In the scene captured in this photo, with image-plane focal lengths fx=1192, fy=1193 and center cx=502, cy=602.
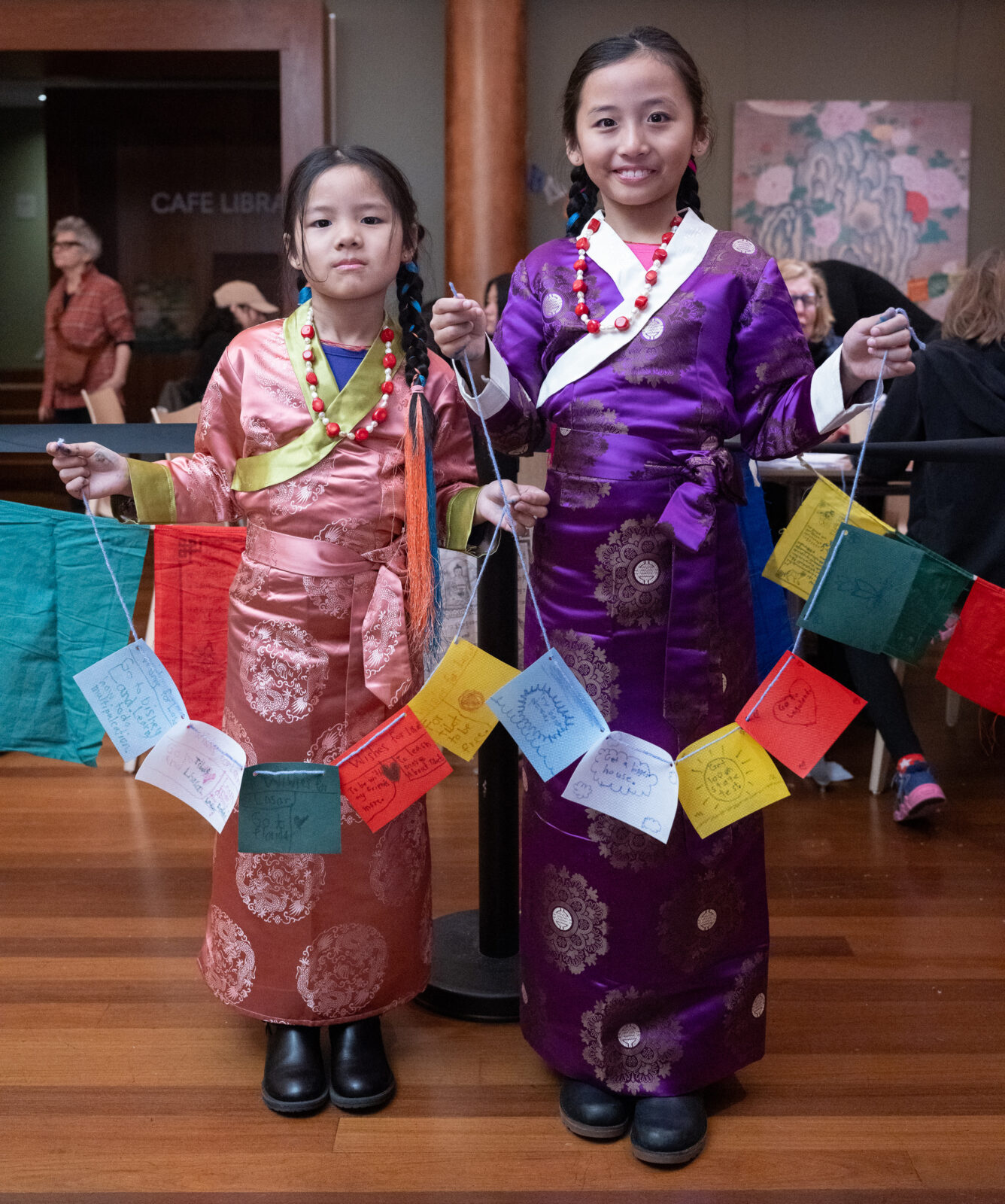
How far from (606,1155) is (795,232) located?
14.1 ft

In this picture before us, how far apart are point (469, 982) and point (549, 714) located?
0.61 metres

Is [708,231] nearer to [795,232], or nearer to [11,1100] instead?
[11,1100]

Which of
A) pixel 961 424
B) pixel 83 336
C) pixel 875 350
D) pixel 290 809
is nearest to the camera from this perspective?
pixel 875 350

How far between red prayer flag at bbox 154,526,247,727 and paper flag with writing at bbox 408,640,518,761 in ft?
1.95

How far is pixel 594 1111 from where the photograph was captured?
4.68 feet

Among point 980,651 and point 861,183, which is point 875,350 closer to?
point 980,651

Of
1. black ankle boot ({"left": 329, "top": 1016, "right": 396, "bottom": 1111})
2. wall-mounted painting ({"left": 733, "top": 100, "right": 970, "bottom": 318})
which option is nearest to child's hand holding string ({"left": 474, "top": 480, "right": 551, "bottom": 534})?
black ankle boot ({"left": 329, "top": 1016, "right": 396, "bottom": 1111})

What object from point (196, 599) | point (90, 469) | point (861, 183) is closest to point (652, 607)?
point (90, 469)

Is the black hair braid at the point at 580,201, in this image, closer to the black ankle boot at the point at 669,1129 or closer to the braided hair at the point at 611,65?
the braided hair at the point at 611,65

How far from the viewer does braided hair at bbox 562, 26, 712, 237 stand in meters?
1.29

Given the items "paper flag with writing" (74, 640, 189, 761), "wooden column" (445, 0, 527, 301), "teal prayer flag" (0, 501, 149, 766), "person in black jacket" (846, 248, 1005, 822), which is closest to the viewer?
"paper flag with writing" (74, 640, 189, 761)

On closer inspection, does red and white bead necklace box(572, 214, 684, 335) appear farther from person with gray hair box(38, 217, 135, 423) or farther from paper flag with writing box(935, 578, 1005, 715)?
person with gray hair box(38, 217, 135, 423)

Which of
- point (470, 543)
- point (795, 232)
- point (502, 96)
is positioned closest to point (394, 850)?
point (470, 543)

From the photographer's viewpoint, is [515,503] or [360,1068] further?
[360,1068]
